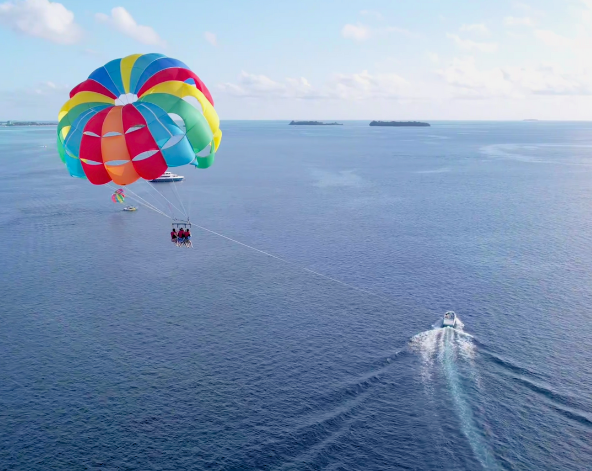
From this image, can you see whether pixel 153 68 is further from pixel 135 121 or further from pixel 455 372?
pixel 455 372

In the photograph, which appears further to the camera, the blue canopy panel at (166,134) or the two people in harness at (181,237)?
the two people in harness at (181,237)

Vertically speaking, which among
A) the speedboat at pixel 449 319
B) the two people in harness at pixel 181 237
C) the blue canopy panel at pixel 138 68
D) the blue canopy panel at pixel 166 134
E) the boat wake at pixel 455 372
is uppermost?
the blue canopy panel at pixel 138 68

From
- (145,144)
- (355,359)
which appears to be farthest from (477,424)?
(145,144)

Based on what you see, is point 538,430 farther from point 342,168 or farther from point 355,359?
point 342,168

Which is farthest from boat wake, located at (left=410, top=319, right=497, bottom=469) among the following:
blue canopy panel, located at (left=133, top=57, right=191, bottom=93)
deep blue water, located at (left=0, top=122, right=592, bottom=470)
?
blue canopy panel, located at (left=133, top=57, right=191, bottom=93)

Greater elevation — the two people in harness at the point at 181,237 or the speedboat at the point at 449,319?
the two people in harness at the point at 181,237

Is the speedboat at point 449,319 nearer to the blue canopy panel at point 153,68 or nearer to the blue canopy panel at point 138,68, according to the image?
the blue canopy panel at point 153,68

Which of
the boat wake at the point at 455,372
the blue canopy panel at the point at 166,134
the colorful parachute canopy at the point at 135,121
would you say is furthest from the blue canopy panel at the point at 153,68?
the boat wake at the point at 455,372
